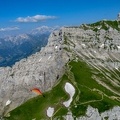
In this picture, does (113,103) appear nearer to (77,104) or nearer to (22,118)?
(77,104)

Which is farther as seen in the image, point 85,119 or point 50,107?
point 50,107

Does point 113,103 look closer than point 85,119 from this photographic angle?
No

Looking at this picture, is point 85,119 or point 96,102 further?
point 96,102

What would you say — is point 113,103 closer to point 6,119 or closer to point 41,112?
point 41,112

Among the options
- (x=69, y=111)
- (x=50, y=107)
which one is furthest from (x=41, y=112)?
(x=69, y=111)

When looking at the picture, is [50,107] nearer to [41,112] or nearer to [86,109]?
[41,112]

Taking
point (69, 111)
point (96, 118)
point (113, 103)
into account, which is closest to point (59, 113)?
point (69, 111)

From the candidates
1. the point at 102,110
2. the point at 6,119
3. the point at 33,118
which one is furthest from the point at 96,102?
the point at 6,119
